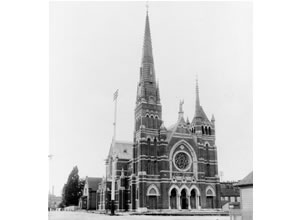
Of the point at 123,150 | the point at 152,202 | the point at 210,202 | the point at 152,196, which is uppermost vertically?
the point at 123,150

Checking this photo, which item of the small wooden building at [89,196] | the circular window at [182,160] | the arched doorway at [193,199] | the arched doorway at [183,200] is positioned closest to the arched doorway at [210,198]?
the arched doorway at [193,199]

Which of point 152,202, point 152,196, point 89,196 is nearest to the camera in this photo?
point 152,202

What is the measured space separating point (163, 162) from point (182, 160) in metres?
3.64

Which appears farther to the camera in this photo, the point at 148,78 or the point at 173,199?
the point at 148,78

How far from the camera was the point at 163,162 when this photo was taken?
47469mm

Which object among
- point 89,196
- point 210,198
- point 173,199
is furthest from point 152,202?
point 89,196

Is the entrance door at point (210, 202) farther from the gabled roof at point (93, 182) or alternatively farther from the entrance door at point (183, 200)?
the gabled roof at point (93, 182)

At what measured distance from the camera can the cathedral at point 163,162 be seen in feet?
153

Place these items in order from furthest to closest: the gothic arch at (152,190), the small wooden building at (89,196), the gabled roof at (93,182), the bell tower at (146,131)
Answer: the gabled roof at (93,182) → the small wooden building at (89,196) → the bell tower at (146,131) → the gothic arch at (152,190)

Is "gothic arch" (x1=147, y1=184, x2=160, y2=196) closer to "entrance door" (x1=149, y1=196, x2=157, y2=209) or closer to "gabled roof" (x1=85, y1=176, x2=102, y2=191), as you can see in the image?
"entrance door" (x1=149, y1=196, x2=157, y2=209)

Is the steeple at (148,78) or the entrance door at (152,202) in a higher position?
the steeple at (148,78)

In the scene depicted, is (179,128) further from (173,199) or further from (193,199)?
(193,199)

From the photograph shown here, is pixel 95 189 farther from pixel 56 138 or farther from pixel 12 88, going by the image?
pixel 12 88

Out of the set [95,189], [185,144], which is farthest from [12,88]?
[95,189]
